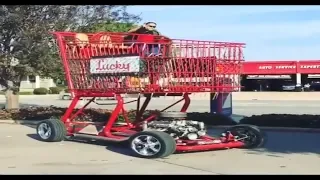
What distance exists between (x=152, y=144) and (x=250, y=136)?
2.16 m

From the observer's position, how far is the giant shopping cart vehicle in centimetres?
918

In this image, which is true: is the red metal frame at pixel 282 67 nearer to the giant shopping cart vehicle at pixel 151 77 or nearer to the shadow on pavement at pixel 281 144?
the shadow on pavement at pixel 281 144

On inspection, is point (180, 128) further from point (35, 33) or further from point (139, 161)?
point (35, 33)

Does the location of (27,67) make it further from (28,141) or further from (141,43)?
(141,43)

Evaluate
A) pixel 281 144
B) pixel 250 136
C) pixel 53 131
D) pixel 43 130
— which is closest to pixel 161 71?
pixel 250 136

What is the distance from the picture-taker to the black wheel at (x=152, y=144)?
8164 millimetres

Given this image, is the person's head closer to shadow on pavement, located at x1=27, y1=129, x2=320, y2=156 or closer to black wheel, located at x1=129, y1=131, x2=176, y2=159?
shadow on pavement, located at x1=27, y1=129, x2=320, y2=156

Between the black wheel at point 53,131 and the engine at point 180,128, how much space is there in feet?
5.95

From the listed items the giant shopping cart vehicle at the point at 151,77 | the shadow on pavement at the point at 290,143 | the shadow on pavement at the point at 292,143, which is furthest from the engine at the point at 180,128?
the shadow on pavement at the point at 292,143

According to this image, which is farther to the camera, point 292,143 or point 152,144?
point 292,143

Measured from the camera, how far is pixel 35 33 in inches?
574

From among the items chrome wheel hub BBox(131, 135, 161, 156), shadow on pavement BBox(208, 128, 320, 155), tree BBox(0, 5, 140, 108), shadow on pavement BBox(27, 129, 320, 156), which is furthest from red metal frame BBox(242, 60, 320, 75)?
chrome wheel hub BBox(131, 135, 161, 156)
